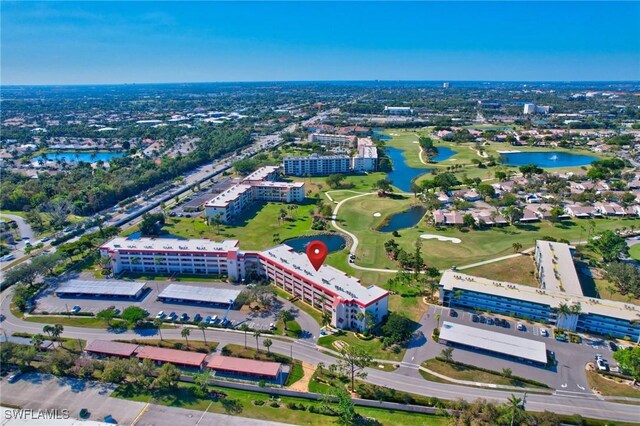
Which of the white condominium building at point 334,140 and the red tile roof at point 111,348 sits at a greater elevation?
the white condominium building at point 334,140

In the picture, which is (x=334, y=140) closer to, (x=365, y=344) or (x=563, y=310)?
(x=563, y=310)

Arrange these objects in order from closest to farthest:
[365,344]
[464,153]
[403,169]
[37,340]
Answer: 1. [37,340]
2. [365,344]
3. [403,169]
4. [464,153]

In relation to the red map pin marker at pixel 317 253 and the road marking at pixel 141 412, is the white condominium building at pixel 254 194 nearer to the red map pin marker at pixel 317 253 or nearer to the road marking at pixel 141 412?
the red map pin marker at pixel 317 253

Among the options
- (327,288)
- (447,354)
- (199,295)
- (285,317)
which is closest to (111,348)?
(199,295)

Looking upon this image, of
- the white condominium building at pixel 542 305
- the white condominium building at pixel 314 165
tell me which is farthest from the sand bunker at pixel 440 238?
the white condominium building at pixel 314 165

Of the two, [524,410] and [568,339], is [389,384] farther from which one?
[568,339]

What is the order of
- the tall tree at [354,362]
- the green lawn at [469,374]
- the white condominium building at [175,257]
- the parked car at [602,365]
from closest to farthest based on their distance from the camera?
the tall tree at [354,362] < the green lawn at [469,374] < the parked car at [602,365] < the white condominium building at [175,257]

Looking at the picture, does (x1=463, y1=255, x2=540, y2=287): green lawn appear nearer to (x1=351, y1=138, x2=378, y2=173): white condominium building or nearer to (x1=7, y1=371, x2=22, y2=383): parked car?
(x1=7, y1=371, x2=22, y2=383): parked car
